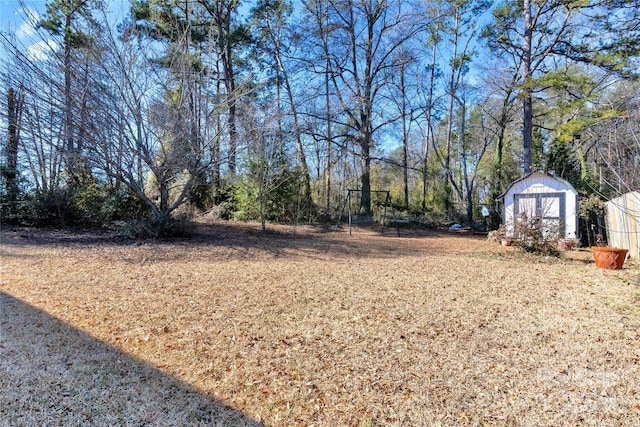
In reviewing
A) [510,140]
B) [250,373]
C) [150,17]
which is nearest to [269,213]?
[150,17]

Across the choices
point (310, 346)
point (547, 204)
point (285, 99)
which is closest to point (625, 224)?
point (547, 204)

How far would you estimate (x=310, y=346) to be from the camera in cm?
274

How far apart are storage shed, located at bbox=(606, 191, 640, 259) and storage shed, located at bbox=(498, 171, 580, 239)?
100cm

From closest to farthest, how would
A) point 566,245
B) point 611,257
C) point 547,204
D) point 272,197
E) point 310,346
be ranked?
point 310,346 < point 611,257 < point 566,245 < point 547,204 < point 272,197

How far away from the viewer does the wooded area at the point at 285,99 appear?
6297mm

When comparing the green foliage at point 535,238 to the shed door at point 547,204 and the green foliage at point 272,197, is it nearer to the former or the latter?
A: the shed door at point 547,204

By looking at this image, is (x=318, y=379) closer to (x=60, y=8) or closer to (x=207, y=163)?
(x=207, y=163)

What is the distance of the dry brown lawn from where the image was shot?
1988 millimetres

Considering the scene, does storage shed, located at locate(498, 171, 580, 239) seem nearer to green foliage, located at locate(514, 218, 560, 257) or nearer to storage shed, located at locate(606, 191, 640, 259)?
storage shed, located at locate(606, 191, 640, 259)

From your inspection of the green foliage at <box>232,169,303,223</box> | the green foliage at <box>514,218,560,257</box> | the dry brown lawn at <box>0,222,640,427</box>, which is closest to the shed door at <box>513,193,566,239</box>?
the green foliage at <box>514,218,560,257</box>

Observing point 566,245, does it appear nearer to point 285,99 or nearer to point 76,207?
point 285,99

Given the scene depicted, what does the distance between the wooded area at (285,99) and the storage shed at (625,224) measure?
1.66ft

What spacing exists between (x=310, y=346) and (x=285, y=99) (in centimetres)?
1314

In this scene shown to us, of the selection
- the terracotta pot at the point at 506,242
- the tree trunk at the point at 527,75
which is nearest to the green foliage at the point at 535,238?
the terracotta pot at the point at 506,242
